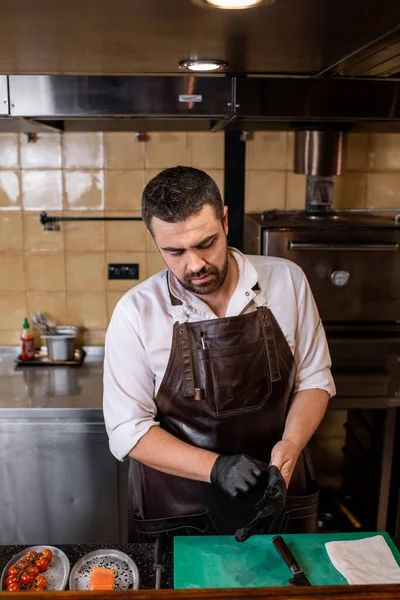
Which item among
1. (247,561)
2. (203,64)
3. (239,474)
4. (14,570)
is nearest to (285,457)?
(239,474)

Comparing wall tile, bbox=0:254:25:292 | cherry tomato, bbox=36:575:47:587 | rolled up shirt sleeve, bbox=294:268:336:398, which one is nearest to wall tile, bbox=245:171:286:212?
wall tile, bbox=0:254:25:292

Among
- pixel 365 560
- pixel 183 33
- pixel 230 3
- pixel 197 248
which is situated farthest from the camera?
pixel 197 248

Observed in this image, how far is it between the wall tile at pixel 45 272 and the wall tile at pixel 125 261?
233mm

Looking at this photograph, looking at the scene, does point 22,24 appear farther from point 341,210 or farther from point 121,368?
point 341,210

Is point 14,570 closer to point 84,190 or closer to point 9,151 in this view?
point 84,190

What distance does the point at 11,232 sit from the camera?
300 cm

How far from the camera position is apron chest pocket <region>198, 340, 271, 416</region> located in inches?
66.0

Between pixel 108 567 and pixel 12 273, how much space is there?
2.00 metres

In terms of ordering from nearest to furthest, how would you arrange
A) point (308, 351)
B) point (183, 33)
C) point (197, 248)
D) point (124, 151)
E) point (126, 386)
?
point (183, 33) < point (197, 248) < point (126, 386) < point (308, 351) < point (124, 151)

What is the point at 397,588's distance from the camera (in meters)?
0.71

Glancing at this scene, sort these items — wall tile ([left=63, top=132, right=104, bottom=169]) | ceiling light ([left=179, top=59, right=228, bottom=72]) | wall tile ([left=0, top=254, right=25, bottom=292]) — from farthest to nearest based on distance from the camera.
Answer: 1. wall tile ([left=0, top=254, right=25, bottom=292])
2. wall tile ([left=63, top=132, right=104, bottom=169])
3. ceiling light ([left=179, top=59, right=228, bottom=72])

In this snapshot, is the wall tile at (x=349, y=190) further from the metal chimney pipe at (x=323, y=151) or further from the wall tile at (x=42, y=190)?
the wall tile at (x=42, y=190)

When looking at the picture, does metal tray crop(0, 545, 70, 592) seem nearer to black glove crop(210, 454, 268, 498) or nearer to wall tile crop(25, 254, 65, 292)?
black glove crop(210, 454, 268, 498)

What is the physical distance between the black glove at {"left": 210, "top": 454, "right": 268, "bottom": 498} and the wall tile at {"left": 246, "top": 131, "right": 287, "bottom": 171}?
1.83 m
